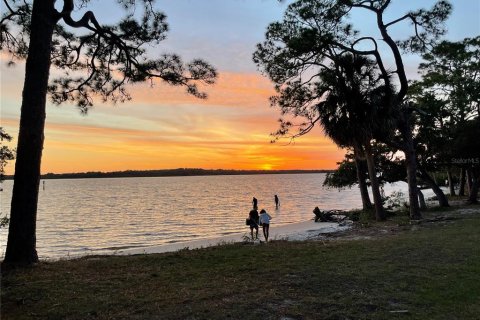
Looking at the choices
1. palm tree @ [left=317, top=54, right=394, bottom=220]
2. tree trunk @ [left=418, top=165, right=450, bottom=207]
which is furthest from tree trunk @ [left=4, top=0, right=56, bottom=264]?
tree trunk @ [left=418, top=165, right=450, bottom=207]

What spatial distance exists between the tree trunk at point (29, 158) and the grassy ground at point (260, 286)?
704 millimetres

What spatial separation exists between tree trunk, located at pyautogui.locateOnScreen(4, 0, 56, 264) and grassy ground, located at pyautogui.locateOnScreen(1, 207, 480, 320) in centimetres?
70

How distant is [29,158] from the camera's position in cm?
864

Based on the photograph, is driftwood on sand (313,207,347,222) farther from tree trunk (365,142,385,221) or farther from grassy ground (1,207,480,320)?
grassy ground (1,207,480,320)

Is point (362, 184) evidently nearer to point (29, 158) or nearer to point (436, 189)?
point (436, 189)

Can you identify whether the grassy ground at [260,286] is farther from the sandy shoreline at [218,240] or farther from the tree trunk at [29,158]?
the sandy shoreline at [218,240]

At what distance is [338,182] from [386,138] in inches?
459

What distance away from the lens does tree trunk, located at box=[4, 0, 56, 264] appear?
8641 mm

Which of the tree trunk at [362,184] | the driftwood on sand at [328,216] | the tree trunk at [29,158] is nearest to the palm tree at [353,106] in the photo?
the tree trunk at [362,184]

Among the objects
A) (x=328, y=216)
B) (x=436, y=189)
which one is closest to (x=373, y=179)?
(x=436, y=189)

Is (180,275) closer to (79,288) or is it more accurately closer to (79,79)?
(79,288)

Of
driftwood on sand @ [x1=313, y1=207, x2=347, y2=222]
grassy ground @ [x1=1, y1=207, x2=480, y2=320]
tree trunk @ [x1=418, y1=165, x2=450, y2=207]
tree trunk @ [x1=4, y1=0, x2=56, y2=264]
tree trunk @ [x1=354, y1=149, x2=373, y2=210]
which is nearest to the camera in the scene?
grassy ground @ [x1=1, y1=207, x2=480, y2=320]

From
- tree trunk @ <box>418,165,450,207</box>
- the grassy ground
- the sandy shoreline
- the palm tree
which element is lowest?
the sandy shoreline

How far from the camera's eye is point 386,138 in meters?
19.6
